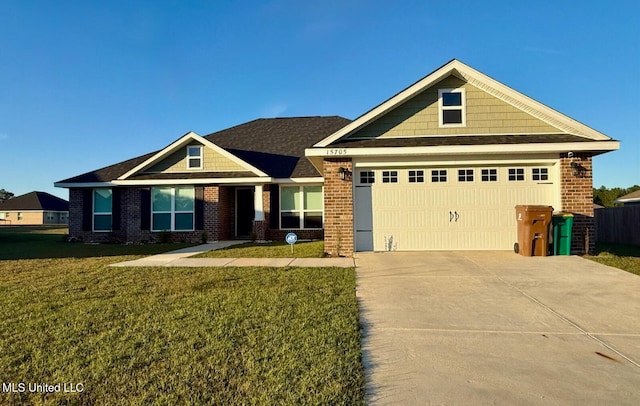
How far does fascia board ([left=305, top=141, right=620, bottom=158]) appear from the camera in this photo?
29.3ft

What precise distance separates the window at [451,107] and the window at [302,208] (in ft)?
20.7

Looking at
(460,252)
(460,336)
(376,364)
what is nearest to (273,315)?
(376,364)

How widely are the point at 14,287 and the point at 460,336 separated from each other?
7.27m

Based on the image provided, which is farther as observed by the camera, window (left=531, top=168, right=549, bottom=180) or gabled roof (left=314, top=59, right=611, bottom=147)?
window (left=531, top=168, right=549, bottom=180)

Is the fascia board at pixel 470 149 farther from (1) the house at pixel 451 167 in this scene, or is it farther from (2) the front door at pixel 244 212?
(2) the front door at pixel 244 212

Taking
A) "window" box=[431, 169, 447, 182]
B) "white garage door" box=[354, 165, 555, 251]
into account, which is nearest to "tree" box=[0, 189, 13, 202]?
"white garage door" box=[354, 165, 555, 251]

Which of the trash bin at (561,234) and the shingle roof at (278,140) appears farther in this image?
the shingle roof at (278,140)

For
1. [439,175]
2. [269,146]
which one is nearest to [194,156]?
[269,146]

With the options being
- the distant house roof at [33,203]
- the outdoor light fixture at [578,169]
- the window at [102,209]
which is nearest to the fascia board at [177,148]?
the window at [102,209]

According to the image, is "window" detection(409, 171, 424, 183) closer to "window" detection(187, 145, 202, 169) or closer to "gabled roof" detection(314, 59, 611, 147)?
"gabled roof" detection(314, 59, 611, 147)

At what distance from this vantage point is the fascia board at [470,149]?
892 cm

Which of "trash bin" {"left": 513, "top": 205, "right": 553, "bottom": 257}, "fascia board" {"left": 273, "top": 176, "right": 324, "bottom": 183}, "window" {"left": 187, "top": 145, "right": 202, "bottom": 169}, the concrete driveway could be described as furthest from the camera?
"window" {"left": 187, "top": 145, "right": 202, "bottom": 169}

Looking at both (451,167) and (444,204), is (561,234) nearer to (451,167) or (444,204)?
(444,204)

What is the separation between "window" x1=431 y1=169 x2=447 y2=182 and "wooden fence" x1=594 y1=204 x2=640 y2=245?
8045mm
